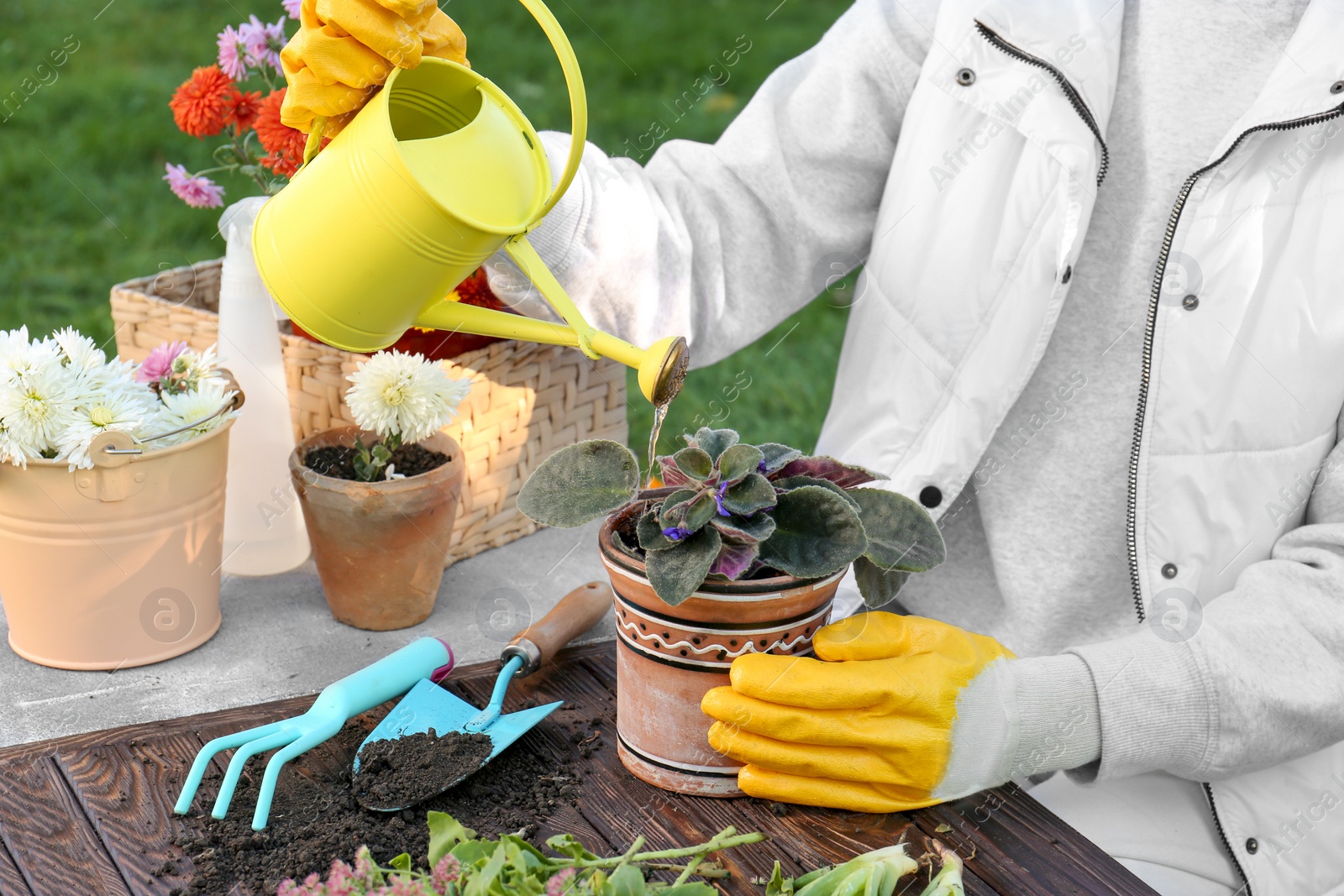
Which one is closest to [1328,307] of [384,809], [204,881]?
[384,809]

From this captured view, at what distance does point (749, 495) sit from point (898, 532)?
0.12m

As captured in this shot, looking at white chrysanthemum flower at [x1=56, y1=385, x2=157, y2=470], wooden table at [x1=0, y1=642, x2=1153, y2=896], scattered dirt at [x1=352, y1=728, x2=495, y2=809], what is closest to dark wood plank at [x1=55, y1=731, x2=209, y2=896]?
wooden table at [x1=0, y1=642, x2=1153, y2=896]

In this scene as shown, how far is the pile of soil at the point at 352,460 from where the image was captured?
1143mm

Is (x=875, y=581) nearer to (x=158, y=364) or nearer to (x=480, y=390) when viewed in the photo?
(x=480, y=390)

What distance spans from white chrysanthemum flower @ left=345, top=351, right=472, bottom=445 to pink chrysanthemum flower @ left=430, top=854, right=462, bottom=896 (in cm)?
50

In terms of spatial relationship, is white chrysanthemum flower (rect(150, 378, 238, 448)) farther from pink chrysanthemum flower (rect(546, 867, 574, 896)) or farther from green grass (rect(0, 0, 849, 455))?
green grass (rect(0, 0, 849, 455))

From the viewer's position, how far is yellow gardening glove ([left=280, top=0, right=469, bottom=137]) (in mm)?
827

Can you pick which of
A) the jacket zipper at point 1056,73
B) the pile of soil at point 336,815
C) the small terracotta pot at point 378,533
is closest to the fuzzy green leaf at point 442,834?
the pile of soil at point 336,815

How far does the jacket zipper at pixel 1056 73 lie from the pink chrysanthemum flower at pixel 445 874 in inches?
35.2

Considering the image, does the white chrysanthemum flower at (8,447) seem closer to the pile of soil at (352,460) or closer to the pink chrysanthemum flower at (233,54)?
the pile of soil at (352,460)

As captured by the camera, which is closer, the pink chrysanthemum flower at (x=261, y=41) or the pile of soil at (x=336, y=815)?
the pile of soil at (x=336, y=815)

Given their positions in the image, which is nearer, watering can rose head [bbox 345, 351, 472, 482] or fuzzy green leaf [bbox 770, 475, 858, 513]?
fuzzy green leaf [bbox 770, 475, 858, 513]

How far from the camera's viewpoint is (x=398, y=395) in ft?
3.53

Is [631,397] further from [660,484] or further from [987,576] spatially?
[660,484]
